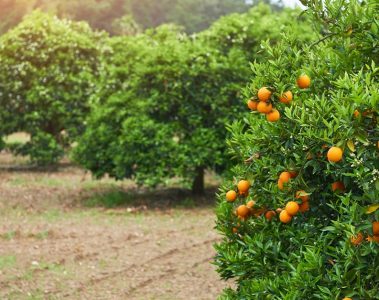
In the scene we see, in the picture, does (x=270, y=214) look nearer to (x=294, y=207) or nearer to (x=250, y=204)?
(x=250, y=204)

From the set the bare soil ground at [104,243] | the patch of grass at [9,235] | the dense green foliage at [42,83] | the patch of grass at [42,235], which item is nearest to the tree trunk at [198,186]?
the bare soil ground at [104,243]

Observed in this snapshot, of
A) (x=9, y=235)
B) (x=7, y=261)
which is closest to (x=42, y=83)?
(x=9, y=235)

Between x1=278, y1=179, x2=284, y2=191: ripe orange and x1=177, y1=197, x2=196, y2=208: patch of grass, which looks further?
x1=177, y1=197, x2=196, y2=208: patch of grass

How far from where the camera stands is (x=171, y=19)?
186ft

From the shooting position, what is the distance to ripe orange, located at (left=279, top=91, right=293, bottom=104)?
3775 millimetres

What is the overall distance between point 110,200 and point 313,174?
390 inches

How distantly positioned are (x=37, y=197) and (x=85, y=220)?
9.64ft

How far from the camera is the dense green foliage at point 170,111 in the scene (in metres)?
12.2

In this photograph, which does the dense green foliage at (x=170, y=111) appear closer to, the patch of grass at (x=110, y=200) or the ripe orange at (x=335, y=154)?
the patch of grass at (x=110, y=200)

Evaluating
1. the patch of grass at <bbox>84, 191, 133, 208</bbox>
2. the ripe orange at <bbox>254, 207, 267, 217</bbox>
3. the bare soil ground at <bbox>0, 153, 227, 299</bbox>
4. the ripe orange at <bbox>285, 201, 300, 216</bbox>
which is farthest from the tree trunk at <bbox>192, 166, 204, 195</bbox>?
the ripe orange at <bbox>285, 201, 300, 216</bbox>

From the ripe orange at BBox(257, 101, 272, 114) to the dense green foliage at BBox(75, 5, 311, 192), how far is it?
27.2 ft

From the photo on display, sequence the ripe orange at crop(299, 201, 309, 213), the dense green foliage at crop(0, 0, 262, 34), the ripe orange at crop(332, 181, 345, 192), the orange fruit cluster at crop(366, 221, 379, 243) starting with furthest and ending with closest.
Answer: the dense green foliage at crop(0, 0, 262, 34) → the ripe orange at crop(299, 201, 309, 213) → the ripe orange at crop(332, 181, 345, 192) → the orange fruit cluster at crop(366, 221, 379, 243)

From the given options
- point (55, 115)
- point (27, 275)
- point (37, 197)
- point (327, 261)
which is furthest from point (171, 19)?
point (327, 261)

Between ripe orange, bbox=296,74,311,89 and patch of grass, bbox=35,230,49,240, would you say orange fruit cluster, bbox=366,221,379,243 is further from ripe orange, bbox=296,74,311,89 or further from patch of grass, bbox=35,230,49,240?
patch of grass, bbox=35,230,49,240
